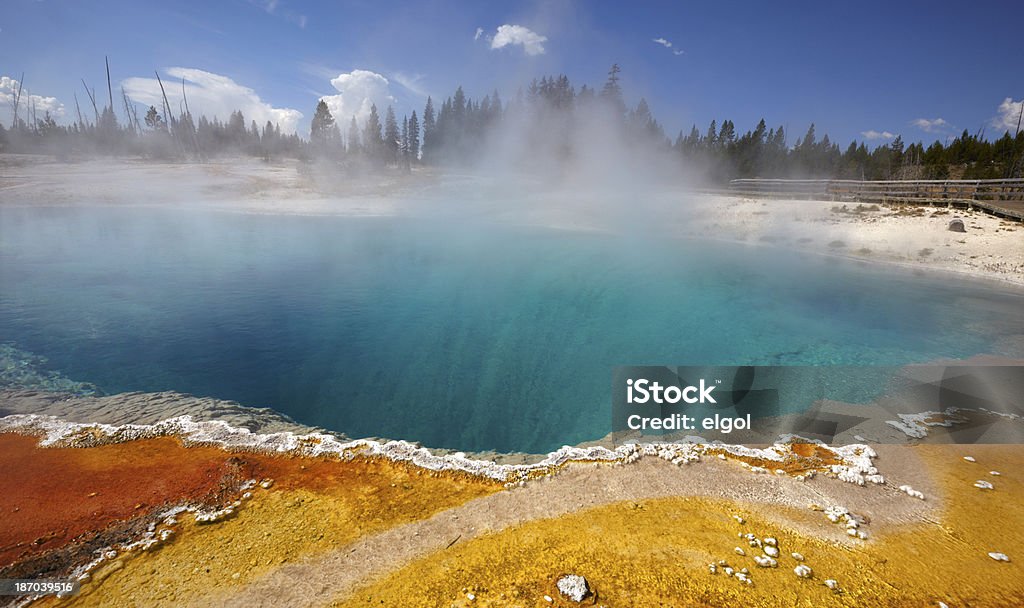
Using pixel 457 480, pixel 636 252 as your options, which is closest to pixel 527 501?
pixel 457 480

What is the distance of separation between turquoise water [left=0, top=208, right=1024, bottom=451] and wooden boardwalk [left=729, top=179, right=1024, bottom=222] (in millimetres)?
6842

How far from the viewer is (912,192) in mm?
23109

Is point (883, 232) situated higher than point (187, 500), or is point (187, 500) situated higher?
point (883, 232)

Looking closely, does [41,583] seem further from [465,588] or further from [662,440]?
[662,440]

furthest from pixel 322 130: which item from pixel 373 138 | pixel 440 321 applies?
pixel 440 321

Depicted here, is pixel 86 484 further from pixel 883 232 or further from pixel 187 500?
pixel 883 232

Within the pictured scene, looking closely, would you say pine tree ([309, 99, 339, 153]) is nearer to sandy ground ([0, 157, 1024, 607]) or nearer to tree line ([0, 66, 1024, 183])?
tree line ([0, 66, 1024, 183])

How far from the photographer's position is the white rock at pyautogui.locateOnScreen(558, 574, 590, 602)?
318cm

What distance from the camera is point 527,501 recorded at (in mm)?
4297

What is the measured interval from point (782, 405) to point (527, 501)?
5.30 m

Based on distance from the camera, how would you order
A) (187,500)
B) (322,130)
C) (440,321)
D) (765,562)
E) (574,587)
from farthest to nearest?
(322,130), (440,321), (187,500), (765,562), (574,587)

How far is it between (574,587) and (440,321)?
8233mm

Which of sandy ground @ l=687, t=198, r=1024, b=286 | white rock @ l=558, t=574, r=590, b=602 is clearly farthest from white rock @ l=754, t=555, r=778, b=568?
sandy ground @ l=687, t=198, r=1024, b=286

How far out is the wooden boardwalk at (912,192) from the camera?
63.0ft
